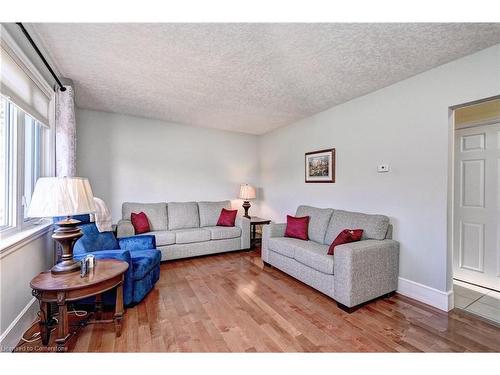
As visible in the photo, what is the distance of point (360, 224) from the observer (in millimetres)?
2721

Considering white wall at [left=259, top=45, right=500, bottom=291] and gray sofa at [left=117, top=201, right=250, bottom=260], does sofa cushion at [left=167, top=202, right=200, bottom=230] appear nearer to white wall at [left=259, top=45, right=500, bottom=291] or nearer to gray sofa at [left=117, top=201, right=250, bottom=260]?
gray sofa at [left=117, top=201, right=250, bottom=260]

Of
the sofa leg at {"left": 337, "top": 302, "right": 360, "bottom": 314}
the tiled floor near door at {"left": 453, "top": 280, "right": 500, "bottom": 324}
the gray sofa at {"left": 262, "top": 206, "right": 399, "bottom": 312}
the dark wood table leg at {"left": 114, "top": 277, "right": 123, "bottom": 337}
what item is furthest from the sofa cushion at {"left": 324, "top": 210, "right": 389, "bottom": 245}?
the dark wood table leg at {"left": 114, "top": 277, "right": 123, "bottom": 337}

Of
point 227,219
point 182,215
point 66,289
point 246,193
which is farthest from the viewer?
point 246,193

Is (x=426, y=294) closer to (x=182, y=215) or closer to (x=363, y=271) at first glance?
(x=363, y=271)

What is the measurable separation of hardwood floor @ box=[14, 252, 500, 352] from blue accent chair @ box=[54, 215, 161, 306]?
0.47 feet

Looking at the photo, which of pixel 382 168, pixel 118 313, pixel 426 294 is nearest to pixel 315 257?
pixel 426 294

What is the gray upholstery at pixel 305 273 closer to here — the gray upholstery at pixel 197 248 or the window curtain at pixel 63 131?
the gray upholstery at pixel 197 248

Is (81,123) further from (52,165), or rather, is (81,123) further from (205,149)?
(205,149)

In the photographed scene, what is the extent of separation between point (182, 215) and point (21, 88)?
2.63m

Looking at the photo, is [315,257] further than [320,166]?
No

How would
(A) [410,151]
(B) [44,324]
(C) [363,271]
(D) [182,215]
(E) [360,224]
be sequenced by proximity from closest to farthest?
(B) [44,324] < (C) [363,271] < (A) [410,151] < (E) [360,224] < (D) [182,215]

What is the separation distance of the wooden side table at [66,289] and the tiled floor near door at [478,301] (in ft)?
10.5
